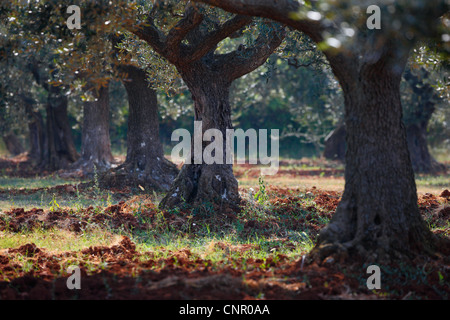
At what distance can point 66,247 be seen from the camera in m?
7.82

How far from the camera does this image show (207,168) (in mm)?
10453

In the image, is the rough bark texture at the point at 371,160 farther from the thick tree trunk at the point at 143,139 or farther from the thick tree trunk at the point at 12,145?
the thick tree trunk at the point at 12,145

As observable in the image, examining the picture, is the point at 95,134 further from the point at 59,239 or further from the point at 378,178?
the point at 378,178

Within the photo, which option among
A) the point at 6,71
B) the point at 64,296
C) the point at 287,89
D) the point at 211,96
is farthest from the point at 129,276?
the point at 287,89

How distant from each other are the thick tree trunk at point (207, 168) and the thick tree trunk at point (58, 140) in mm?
12921

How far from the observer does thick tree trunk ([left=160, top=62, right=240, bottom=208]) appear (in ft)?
34.0

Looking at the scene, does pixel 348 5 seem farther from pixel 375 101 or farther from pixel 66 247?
pixel 66 247

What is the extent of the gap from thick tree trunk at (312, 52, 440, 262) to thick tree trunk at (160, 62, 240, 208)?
13.7ft

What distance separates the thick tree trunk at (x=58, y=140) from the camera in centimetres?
2211

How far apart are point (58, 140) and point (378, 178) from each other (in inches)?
720

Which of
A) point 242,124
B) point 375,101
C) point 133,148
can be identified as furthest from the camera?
point 242,124

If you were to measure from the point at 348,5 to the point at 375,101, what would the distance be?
3.88 feet

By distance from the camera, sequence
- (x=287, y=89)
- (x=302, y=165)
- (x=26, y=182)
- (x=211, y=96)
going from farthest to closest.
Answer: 1. (x=287, y=89)
2. (x=302, y=165)
3. (x=26, y=182)
4. (x=211, y=96)

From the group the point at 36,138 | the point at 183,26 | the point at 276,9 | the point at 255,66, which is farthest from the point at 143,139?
the point at 36,138
